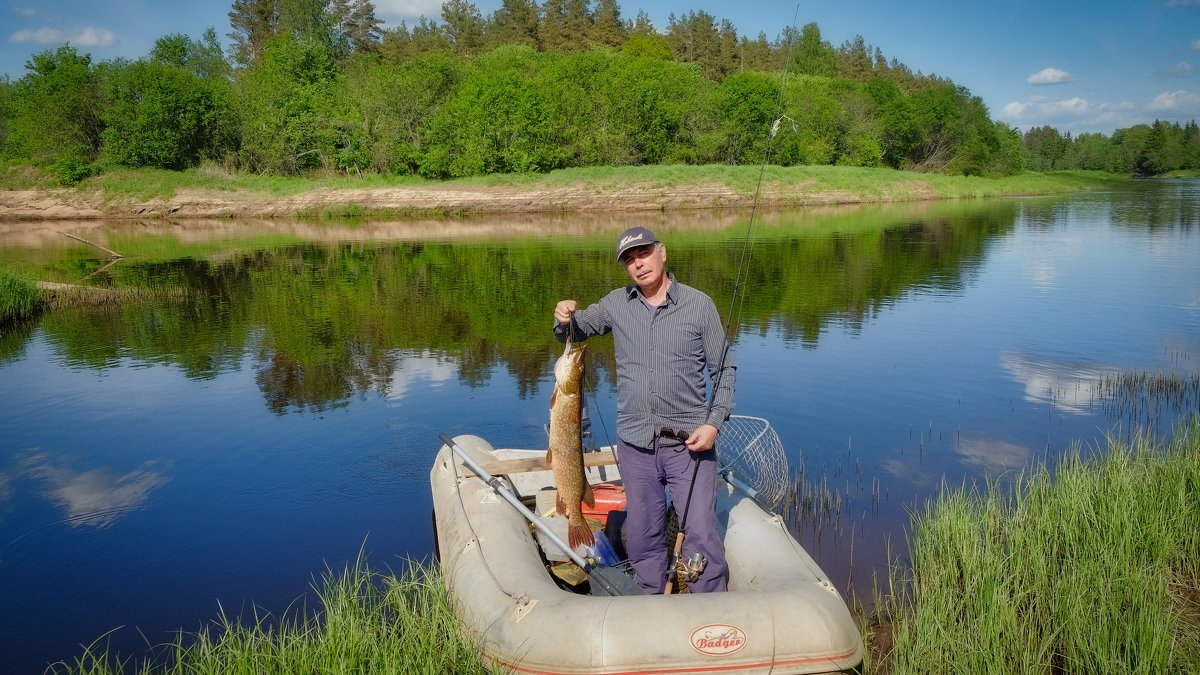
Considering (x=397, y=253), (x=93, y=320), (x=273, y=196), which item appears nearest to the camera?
(x=93, y=320)

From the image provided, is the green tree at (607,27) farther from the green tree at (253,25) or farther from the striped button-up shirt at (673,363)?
the striped button-up shirt at (673,363)

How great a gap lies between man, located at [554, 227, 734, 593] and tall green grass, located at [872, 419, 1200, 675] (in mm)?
1214

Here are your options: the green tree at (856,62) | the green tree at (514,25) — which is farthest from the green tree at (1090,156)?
the green tree at (514,25)

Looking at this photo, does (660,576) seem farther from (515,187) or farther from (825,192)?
(825,192)

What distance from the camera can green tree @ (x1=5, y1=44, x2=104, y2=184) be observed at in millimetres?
49031

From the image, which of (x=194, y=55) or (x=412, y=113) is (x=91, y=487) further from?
(x=194, y=55)

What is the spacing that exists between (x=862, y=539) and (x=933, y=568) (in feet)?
4.50

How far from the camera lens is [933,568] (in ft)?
17.2

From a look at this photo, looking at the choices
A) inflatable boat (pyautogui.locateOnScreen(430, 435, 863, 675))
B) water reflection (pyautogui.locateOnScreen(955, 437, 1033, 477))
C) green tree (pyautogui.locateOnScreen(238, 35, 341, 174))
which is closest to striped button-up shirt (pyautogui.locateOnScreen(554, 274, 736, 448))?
inflatable boat (pyautogui.locateOnScreen(430, 435, 863, 675))

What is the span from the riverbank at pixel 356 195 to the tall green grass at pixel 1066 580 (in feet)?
139

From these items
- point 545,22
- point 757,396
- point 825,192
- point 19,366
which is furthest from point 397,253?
point 545,22

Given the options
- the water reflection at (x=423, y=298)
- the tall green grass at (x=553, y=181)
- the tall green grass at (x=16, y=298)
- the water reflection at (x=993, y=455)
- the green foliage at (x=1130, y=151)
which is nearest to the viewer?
the water reflection at (x=993, y=455)

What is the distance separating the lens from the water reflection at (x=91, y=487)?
771cm

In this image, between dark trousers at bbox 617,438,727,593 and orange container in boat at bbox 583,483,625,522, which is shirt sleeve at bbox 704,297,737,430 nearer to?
dark trousers at bbox 617,438,727,593
